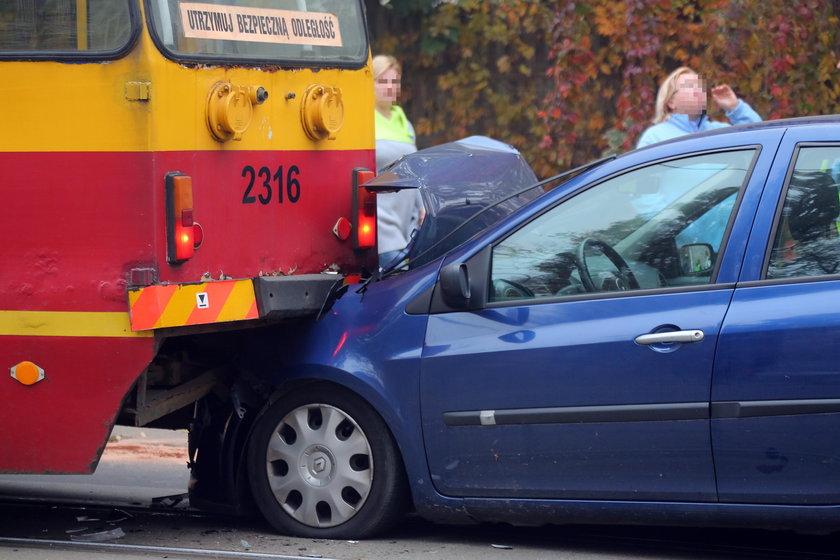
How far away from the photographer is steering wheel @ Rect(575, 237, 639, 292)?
5.02m

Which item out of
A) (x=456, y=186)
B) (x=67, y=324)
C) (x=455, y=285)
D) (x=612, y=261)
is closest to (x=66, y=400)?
(x=67, y=324)

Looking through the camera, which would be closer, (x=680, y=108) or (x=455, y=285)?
(x=455, y=285)

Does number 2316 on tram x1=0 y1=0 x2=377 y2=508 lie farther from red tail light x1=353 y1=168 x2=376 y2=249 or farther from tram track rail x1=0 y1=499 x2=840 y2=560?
red tail light x1=353 y1=168 x2=376 y2=249

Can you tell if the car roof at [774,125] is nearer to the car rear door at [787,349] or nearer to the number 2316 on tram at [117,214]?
the car rear door at [787,349]

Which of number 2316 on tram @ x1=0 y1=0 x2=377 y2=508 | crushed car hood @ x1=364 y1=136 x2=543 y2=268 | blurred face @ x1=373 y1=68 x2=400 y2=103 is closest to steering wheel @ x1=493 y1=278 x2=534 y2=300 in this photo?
crushed car hood @ x1=364 y1=136 x2=543 y2=268

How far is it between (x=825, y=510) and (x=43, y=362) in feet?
10.1

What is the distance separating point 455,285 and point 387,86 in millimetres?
2987

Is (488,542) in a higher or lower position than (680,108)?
lower

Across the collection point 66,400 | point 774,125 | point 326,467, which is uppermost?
point 774,125

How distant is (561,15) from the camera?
35.6ft

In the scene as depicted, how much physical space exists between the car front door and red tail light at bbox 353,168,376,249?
1.31 metres

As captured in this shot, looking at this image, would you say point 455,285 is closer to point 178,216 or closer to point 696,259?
point 696,259

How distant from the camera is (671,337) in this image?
4801mm

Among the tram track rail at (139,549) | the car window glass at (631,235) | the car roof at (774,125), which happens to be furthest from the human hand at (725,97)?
the tram track rail at (139,549)
